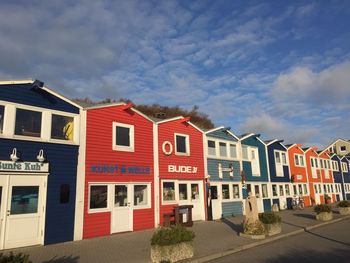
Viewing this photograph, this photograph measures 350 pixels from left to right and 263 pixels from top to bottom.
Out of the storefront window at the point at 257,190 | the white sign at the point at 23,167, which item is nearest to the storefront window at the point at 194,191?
the storefront window at the point at 257,190

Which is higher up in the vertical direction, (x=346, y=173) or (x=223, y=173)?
(x=346, y=173)

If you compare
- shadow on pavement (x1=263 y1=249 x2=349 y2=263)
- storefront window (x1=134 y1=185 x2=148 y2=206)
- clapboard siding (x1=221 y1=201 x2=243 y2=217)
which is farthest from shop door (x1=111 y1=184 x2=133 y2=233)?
clapboard siding (x1=221 y1=201 x2=243 y2=217)

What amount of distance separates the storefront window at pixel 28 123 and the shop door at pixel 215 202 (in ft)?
40.7

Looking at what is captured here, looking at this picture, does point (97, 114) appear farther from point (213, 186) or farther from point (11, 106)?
point (213, 186)

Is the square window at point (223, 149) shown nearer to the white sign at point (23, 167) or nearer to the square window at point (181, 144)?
the square window at point (181, 144)

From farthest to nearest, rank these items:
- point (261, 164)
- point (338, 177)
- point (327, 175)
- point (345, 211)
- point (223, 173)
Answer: point (338, 177), point (327, 175), point (261, 164), point (345, 211), point (223, 173)

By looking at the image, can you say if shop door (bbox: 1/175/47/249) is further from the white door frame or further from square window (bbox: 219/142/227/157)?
square window (bbox: 219/142/227/157)

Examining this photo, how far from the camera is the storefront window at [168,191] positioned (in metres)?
18.7

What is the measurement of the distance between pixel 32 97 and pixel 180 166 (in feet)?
31.3

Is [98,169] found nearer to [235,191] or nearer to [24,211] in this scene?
[24,211]

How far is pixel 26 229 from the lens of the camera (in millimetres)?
12344

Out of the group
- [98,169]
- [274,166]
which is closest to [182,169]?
[98,169]

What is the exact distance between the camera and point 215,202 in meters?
22.0

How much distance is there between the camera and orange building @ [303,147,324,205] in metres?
37.1
